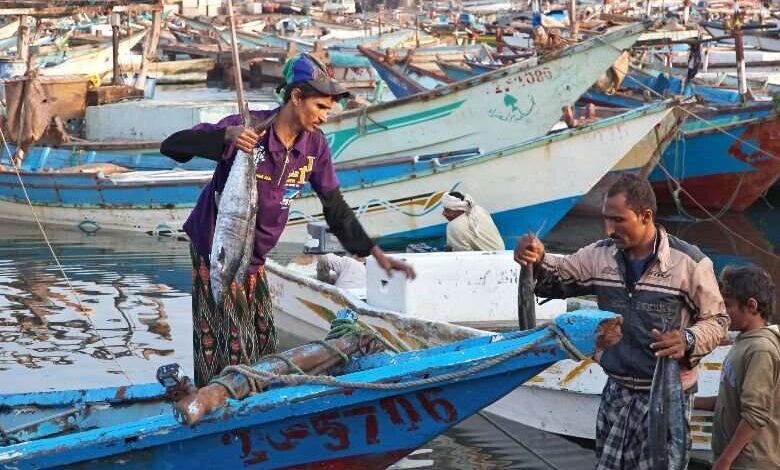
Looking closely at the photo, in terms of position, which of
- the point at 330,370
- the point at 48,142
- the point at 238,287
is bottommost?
the point at 48,142

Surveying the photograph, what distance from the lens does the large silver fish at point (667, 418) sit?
14.1 feet

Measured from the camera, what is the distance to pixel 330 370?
561 centimetres

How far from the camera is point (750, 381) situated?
4.69m

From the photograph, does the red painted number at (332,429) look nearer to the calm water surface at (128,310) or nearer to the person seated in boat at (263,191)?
the person seated in boat at (263,191)

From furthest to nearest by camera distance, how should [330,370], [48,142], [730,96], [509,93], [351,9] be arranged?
[351,9] → [730,96] → [48,142] → [509,93] → [330,370]

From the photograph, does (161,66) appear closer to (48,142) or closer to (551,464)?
(48,142)

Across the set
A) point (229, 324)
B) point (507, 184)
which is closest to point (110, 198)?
point (507, 184)

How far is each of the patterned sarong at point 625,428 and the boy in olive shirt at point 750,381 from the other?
0.71 ft

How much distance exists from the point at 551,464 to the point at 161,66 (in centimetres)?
2817

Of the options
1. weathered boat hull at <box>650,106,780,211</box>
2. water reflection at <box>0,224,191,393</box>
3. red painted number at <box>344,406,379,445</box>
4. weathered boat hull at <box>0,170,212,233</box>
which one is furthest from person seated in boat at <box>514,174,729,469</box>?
weathered boat hull at <box>650,106,780,211</box>

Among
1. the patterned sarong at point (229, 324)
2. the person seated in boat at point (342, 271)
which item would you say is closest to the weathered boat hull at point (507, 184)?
the person seated in boat at point (342, 271)

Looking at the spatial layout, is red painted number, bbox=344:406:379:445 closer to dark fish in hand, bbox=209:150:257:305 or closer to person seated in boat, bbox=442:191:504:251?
dark fish in hand, bbox=209:150:257:305

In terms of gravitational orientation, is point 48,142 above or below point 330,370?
below

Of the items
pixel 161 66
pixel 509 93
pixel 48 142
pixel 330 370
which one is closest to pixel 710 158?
pixel 509 93
